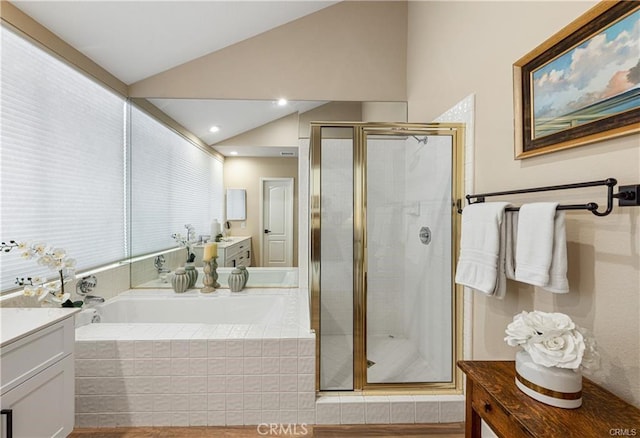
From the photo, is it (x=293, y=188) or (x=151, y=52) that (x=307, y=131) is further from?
(x=151, y=52)

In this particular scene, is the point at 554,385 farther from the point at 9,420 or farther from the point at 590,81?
the point at 9,420

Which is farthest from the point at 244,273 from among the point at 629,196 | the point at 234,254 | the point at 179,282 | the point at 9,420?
the point at 629,196

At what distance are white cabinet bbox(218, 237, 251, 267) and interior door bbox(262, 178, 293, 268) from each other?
0.54ft

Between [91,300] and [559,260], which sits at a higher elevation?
[559,260]

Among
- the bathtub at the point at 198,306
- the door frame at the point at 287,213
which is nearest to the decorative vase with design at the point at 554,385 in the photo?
the bathtub at the point at 198,306

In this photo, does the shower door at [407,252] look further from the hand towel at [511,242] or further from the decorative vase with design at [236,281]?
the decorative vase with design at [236,281]

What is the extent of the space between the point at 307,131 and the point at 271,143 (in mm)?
353

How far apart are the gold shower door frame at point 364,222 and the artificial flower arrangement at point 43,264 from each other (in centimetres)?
147

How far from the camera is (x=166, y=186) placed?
2.87 meters

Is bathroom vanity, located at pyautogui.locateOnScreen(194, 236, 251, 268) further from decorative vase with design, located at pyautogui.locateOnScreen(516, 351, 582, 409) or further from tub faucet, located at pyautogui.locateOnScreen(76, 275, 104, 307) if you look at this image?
decorative vase with design, located at pyautogui.locateOnScreen(516, 351, 582, 409)

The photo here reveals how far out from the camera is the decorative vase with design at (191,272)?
2.81 m

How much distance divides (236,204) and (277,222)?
1.36 ft

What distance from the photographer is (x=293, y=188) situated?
111 inches

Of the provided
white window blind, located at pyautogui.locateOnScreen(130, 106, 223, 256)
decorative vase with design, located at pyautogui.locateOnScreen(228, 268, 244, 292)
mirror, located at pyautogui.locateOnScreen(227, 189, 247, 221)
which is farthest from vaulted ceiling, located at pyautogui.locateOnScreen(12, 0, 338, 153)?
decorative vase with design, located at pyautogui.locateOnScreen(228, 268, 244, 292)
